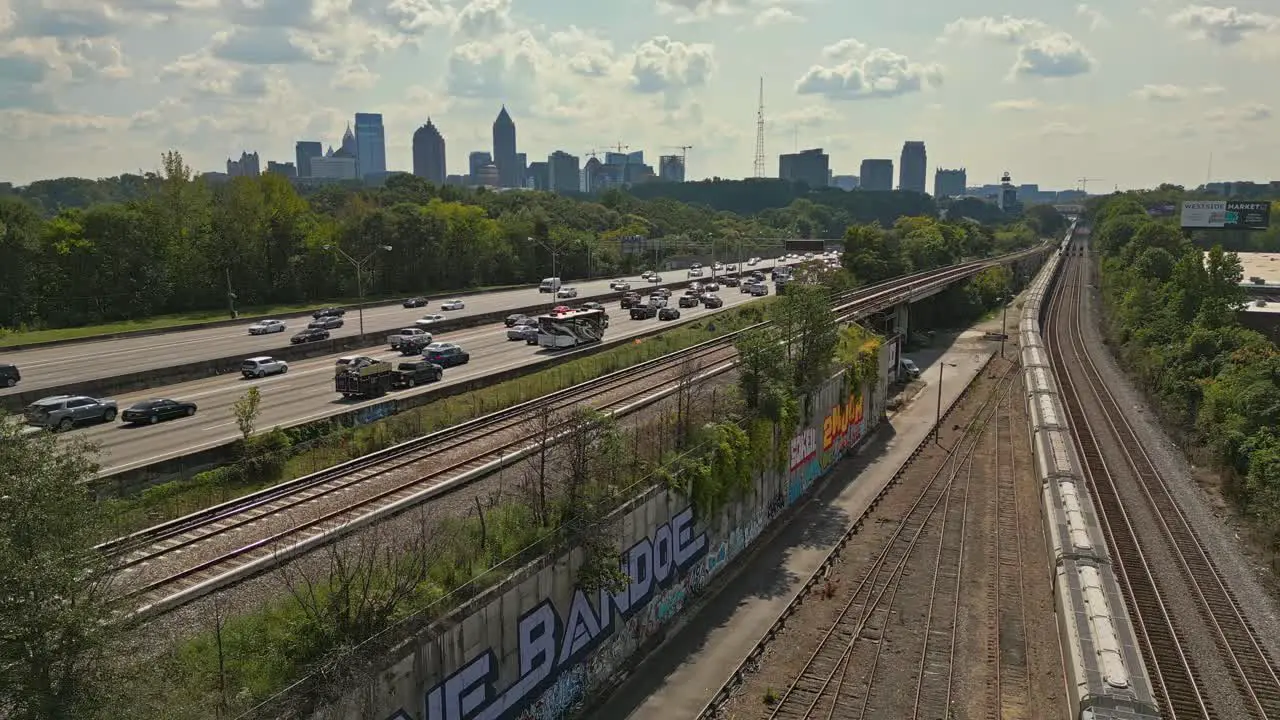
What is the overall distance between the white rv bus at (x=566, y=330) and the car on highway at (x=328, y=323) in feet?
73.7

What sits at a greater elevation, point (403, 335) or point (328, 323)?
point (403, 335)

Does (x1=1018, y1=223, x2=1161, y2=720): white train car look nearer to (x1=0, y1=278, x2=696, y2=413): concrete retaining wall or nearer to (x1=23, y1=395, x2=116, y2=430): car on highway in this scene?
(x1=0, y1=278, x2=696, y2=413): concrete retaining wall

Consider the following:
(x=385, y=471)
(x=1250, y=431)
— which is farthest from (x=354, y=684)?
(x=1250, y=431)

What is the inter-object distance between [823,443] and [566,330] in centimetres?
2699

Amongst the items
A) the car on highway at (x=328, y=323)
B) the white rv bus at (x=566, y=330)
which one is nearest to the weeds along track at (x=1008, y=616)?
the white rv bus at (x=566, y=330)

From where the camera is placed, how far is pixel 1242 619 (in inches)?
1166

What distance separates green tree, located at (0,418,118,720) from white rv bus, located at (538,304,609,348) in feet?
172

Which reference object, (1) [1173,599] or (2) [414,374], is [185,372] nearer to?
(2) [414,374]

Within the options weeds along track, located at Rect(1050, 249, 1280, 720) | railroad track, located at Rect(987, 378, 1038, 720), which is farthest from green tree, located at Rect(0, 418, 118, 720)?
weeds along track, located at Rect(1050, 249, 1280, 720)

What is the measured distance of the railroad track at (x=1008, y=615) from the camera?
24.8 m

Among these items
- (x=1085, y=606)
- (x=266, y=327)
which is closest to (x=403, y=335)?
(x=266, y=327)

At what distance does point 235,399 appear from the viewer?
46906mm

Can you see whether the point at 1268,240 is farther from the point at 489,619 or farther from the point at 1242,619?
the point at 489,619

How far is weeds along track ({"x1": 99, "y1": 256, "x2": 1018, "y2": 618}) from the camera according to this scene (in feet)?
64.9
